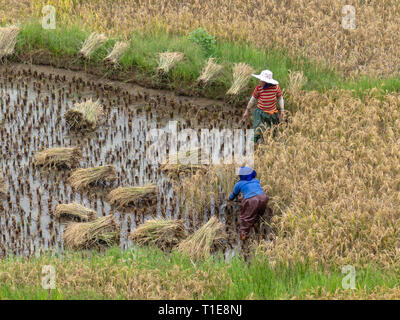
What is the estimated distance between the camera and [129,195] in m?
10.4

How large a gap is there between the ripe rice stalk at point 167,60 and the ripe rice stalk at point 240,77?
1.21 m

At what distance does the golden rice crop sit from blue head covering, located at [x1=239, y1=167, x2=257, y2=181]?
487 centimetres

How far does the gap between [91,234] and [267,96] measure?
→ 13.4 ft

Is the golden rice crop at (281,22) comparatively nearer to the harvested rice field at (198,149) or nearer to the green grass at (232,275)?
the harvested rice field at (198,149)

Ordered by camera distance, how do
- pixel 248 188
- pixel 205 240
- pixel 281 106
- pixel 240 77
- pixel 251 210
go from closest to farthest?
1. pixel 205 240
2. pixel 251 210
3. pixel 248 188
4. pixel 281 106
5. pixel 240 77

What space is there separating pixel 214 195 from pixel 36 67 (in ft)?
20.3

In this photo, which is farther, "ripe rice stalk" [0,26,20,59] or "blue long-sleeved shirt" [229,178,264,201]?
"ripe rice stalk" [0,26,20,59]

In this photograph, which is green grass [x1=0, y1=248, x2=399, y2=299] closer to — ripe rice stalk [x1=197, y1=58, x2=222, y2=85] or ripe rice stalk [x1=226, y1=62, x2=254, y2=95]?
ripe rice stalk [x1=226, y1=62, x2=254, y2=95]

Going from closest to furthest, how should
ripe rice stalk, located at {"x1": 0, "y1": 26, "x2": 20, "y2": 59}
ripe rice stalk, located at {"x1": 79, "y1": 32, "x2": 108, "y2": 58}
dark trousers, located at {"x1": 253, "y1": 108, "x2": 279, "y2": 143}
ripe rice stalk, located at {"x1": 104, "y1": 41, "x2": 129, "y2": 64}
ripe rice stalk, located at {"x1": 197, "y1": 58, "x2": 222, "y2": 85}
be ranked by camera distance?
1. dark trousers, located at {"x1": 253, "y1": 108, "x2": 279, "y2": 143}
2. ripe rice stalk, located at {"x1": 197, "y1": 58, "x2": 222, "y2": 85}
3. ripe rice stalk, located at {"x1": 104, "y1": 41, "x2": 129, "y2": 64}
4. ripe rice stalk, located at {"x1": 79, "y1": 32, "x2": 108, "y2": 58}
5. ripe rice stalk, located at {"x1": 0, "y1": 26, "x2": 20, "y2": 59}

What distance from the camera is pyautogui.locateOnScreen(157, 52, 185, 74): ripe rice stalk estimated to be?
45.9ft

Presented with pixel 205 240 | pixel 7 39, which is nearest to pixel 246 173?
pixel 205 240

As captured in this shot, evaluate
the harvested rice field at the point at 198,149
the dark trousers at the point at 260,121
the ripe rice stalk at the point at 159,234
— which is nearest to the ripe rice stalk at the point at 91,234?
the harvested rice field at the point at 198,149

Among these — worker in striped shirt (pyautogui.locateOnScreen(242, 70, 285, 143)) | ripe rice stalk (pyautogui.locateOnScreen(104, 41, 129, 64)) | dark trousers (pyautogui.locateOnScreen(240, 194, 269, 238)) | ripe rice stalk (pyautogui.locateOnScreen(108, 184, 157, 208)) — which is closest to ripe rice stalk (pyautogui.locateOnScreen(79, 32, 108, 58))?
ripe rice stalk (pyautogui.locateOnScreen(104, 41, 129, 64))

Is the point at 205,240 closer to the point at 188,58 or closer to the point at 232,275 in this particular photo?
the point at 232,275
